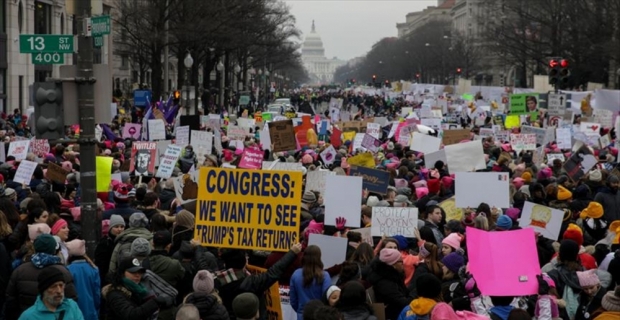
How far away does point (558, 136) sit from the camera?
22.9 metres

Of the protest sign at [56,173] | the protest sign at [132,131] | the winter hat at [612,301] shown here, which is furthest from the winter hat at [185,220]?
the protest sign at [132,131]

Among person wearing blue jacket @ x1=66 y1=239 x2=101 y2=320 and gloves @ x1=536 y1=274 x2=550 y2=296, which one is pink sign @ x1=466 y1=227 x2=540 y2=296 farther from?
person wearing blue jacket @ x1=66 y1=239 x2=101 y2=320

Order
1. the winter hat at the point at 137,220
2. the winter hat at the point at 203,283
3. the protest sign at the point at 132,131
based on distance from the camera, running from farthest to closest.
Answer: the protest sign at the point at 132,131 < the winter hat at the point at 137,220 < the winter hat at the point at 203,283

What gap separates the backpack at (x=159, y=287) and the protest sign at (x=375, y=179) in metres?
6.35

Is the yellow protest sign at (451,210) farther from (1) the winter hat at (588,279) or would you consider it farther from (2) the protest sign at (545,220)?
(1) the winter hat at (588,279)

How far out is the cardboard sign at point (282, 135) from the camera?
20781 millimetres

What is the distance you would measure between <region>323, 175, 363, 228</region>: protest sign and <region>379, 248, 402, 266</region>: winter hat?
267cm

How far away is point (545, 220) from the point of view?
37.9 feet

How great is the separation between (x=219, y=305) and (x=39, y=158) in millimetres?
11127

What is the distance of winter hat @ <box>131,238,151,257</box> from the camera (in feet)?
27.6

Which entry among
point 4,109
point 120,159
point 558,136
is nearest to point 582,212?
point 120,159

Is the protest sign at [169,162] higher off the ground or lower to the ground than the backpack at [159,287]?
higher

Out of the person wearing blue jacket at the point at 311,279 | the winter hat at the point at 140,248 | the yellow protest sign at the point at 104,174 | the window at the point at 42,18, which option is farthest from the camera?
the window at the point at 42,18

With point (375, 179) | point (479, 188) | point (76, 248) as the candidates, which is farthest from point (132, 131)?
point (76, 248)
